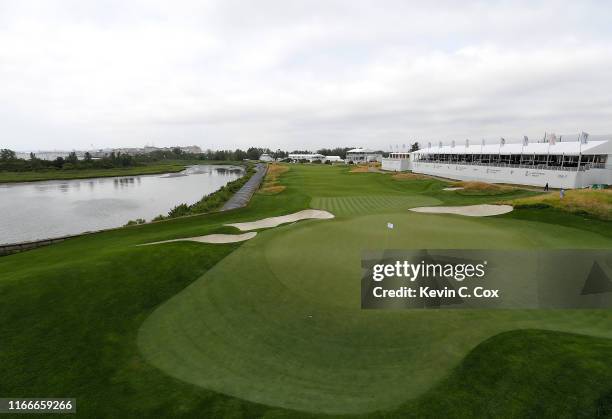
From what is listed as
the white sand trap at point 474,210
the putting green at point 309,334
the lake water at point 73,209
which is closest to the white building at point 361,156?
the lake water at point 73,209

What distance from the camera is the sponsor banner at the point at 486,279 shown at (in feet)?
36.6

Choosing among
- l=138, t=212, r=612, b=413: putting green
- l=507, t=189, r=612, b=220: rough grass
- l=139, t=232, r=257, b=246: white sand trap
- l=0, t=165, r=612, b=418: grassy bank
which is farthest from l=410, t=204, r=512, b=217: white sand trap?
l=139, t=232, r=257, b=246: white sand trap

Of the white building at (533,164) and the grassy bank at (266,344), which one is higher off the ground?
the white building at (533,164)

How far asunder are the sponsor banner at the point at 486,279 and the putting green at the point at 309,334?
25.2 inches

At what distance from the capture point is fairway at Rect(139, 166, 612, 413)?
7.57 metres

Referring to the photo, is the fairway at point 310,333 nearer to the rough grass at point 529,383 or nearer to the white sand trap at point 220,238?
the rough grass at point 529,383

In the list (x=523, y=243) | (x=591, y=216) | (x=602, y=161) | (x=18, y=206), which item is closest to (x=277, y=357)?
(x=523, y=243)

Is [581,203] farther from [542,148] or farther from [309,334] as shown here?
[542,148]

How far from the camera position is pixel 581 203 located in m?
22.4

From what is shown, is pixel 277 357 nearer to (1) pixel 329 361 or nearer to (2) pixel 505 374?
(1) pixel 329 361

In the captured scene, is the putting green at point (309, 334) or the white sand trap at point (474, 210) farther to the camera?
the white sand trap at point (474, 210)

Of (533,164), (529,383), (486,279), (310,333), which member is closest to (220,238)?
(310,333)

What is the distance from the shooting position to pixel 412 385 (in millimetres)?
7457

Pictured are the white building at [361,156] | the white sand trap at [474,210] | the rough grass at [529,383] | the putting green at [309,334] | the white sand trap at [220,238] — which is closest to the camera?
the rough grass at [529,383]
